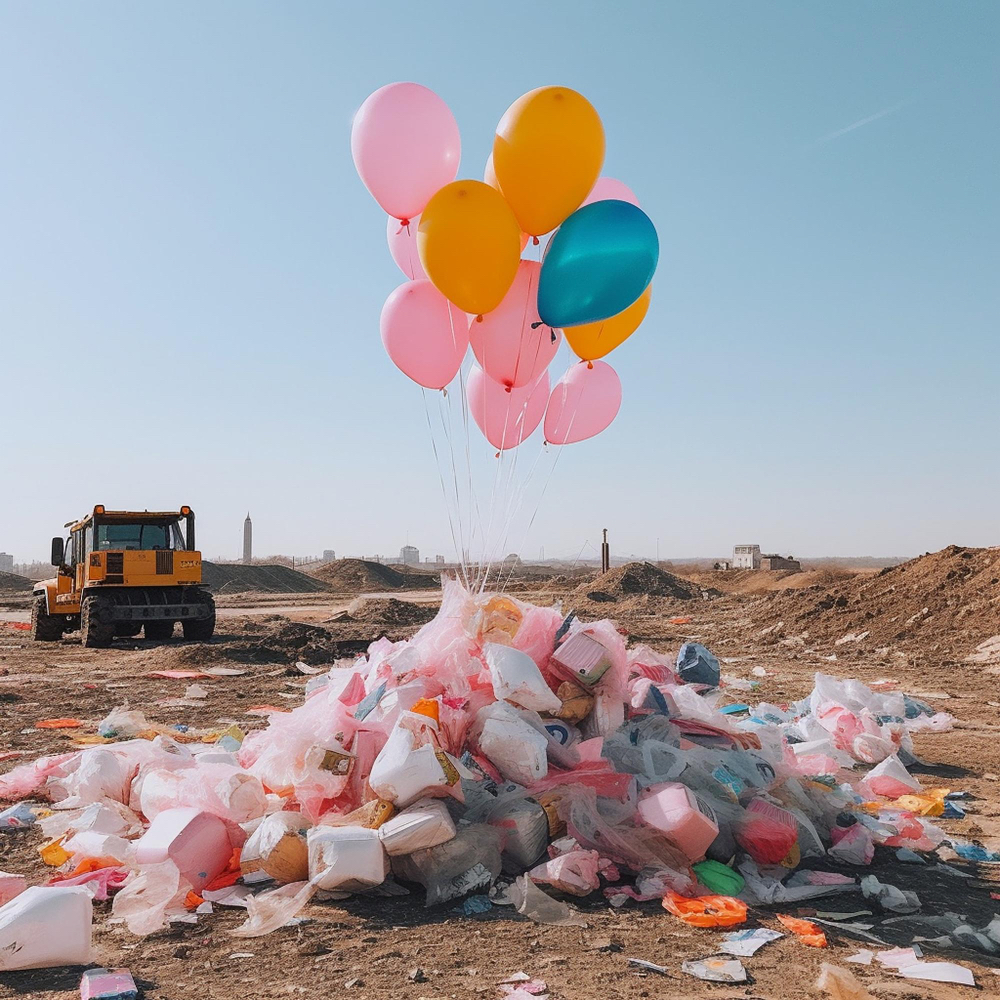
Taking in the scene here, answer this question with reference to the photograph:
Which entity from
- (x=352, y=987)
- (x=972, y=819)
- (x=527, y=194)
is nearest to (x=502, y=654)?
(x=352, y=987)

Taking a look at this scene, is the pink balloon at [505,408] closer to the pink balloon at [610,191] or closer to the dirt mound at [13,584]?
the pink balloon at [610,191]

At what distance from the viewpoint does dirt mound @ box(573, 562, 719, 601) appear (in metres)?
25.9

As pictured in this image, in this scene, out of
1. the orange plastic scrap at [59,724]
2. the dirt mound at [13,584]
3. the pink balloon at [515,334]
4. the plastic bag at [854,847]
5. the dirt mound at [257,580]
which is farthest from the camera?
the dirt mound at [257,580]

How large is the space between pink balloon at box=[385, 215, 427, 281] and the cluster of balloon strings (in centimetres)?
1

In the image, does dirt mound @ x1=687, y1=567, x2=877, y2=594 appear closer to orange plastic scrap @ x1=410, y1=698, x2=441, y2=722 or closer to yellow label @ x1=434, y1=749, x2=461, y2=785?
orange plastic scrap @ x1=410, y1=698, x2=441, y2=722

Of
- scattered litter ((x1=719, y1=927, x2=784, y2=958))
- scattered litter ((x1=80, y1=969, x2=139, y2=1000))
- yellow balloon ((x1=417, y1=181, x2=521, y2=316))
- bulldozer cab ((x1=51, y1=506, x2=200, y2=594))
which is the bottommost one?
scattered litter ((x1=719, y1=927, x2=784, y2=958))

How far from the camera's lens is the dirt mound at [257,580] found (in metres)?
44.7

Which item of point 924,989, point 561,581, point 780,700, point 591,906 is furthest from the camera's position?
point 561,581

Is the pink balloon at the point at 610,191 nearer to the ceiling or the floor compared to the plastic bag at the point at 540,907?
nearer to the ceiling

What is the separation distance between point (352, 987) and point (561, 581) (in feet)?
105

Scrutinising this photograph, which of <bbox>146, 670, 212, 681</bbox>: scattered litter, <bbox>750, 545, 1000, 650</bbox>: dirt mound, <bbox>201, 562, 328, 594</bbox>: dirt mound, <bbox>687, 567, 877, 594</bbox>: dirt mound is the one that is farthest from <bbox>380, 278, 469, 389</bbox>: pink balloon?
<bbox>201, 562, 328, 594</bbox>: dirt mound

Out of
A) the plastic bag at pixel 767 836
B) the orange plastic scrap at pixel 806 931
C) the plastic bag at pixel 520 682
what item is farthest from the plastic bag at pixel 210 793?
the orange plastic scrap at pixel 806 931

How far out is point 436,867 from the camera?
3.57m

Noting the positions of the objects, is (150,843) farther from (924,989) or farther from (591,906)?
(924,989)
